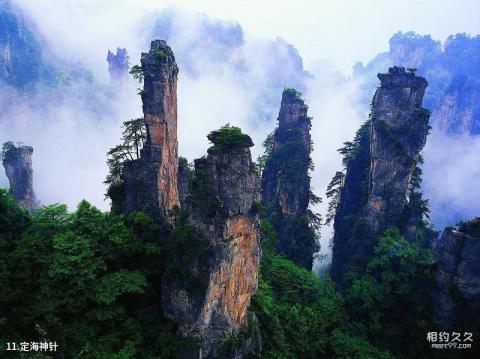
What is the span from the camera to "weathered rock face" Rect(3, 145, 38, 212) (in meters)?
48.2

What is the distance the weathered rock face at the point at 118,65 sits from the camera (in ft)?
327

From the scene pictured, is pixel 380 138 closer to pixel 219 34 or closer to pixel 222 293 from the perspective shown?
pixel 222 293

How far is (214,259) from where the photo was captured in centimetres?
2028

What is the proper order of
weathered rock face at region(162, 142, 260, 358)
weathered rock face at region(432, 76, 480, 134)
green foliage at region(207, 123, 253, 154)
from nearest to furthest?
weathered rock face at region(162, 142, 260, 358)
green foliage at region(207, 123, 253, 154)
weathered rock face at region(432, 76, 480, 134)

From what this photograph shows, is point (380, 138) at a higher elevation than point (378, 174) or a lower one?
higher

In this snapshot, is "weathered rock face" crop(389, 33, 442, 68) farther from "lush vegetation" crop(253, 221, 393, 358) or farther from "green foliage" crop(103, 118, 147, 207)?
"green foliage" crop(103, 118, 147, 207)

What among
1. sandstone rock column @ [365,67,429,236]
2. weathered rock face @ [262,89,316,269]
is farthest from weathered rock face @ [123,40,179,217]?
sandstone rock column @ [365,67,429,236]

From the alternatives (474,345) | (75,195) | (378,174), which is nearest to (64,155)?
(75,195)

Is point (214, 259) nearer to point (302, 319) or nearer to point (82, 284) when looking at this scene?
point (82, 284)

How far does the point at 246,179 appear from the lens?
68.7 feet

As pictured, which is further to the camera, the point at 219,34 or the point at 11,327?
the point at 219,34

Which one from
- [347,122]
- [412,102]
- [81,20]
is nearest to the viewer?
[412,102]

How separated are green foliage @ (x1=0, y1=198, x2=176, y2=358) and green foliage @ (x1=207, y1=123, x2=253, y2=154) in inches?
276

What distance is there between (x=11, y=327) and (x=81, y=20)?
133675 mm
